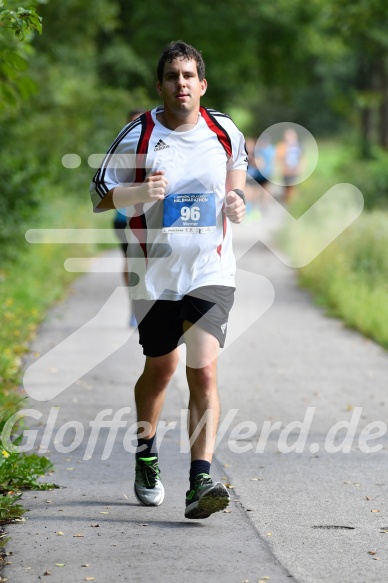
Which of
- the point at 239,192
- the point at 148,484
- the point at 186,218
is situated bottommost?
the point at 148,484

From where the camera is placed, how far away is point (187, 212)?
5.54 meters

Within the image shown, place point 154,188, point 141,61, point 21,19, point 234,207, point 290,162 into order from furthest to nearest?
point 141,61 → point 290,162 → point 21,19 → point 234,207 → point 154,188

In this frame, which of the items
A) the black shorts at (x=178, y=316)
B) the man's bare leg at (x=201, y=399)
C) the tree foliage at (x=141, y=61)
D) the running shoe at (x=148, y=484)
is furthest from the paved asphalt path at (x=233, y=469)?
the tree foliage at (x=141, y=61)

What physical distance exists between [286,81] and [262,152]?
6.99 m

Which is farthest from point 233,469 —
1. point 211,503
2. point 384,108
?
point 384,108

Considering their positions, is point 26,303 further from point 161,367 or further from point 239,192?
point 239,192

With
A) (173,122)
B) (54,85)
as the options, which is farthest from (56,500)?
(54,85)

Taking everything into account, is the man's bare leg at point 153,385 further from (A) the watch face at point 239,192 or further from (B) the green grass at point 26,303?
(A) the watch face at point 239,192

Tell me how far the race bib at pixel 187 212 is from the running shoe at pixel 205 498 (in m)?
1.14

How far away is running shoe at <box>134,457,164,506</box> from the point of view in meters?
5.89

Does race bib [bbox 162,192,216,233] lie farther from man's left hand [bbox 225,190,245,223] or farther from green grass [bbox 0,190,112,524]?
green grass [bbox 0,190,112,524]

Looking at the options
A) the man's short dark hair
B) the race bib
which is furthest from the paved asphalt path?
the man's short dark hair

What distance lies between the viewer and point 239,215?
5.50 metres

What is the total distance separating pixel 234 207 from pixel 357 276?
30.2 feet
